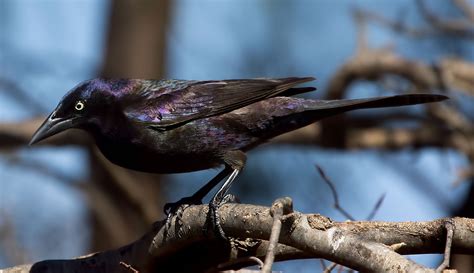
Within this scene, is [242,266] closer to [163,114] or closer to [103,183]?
[163,114]

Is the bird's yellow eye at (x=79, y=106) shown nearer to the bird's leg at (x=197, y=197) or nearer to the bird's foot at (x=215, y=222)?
the bird's leg at (x=197, y=197)

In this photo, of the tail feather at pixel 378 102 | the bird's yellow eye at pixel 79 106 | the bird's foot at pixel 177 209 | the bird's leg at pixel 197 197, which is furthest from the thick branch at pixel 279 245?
the tail feather at pixel 378 102

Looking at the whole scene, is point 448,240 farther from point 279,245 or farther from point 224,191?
point 224,191

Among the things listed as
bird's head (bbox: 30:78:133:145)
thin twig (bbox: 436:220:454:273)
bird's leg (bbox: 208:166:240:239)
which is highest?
thin twig (bbox: 436:220:454:273)

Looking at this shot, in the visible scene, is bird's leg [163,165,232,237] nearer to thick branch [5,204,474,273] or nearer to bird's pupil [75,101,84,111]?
thick branch [5,204,474,273]

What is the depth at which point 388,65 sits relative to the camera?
7.23 m

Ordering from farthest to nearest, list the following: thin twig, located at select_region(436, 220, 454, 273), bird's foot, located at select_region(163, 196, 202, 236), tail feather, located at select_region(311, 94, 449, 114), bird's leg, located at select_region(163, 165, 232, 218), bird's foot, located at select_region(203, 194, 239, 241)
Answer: bird's leg, located at select_region(163, 165, 232, 218) < tail feather, located at select_region(311, 94, 449, 114) < bird's foot, located at select_region(163, 196, 202, 236) < bird's foot, located at select_region(203, 194, 239, 241) < thin twig, located at select_region(436, 220, 454, 273)

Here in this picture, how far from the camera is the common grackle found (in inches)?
180

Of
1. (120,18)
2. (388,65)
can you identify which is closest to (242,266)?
(388,65)

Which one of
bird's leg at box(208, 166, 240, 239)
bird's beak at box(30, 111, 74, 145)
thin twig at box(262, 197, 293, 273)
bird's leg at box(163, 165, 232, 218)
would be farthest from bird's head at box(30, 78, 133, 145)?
thin twig at box(262, 197, 293, 273)

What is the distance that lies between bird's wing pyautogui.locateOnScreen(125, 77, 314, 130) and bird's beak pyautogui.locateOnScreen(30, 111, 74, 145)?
30 centimetres

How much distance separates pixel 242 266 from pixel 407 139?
4170 mm

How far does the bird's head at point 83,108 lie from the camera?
4.67m

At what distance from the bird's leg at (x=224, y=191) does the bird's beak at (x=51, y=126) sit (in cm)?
80
